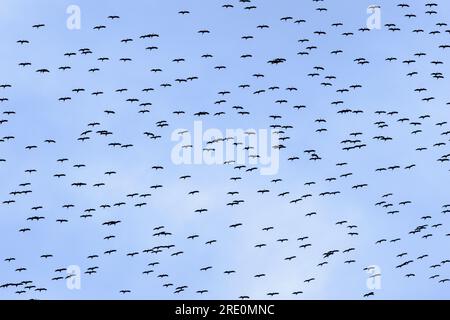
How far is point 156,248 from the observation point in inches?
7589
